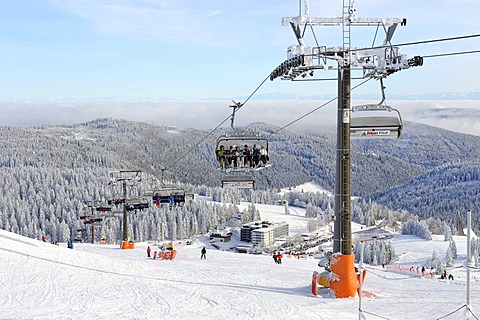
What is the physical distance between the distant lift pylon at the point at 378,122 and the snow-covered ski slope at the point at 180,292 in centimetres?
424

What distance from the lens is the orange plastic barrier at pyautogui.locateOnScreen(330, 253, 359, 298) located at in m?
14.4

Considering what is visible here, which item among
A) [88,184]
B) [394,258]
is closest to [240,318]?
[394,258]

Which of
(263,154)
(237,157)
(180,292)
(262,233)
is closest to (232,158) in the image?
(237,157)

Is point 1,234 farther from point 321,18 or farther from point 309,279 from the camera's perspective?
point 321,18

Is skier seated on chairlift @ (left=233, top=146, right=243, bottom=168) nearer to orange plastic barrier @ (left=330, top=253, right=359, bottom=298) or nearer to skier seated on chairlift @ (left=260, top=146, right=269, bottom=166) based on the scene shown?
skier seated on chairlift @ (left=260, top=146, right=269, bottom=166)

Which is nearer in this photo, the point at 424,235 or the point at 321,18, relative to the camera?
Result: the point at 321,18

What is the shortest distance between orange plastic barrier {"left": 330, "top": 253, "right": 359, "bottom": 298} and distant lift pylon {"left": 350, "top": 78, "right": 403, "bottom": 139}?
11.5 ft

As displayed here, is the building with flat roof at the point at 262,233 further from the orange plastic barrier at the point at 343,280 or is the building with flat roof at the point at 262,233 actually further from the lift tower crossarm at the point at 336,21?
the lift tower crossarm at the point at 336,21

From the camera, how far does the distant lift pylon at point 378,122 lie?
13.7 m

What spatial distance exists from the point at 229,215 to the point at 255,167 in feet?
347

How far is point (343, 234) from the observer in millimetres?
15047

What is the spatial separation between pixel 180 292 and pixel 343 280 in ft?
14.3

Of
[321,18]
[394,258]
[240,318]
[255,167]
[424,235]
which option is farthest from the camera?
[424,235]

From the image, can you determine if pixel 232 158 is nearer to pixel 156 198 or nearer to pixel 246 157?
pixel 246 157
